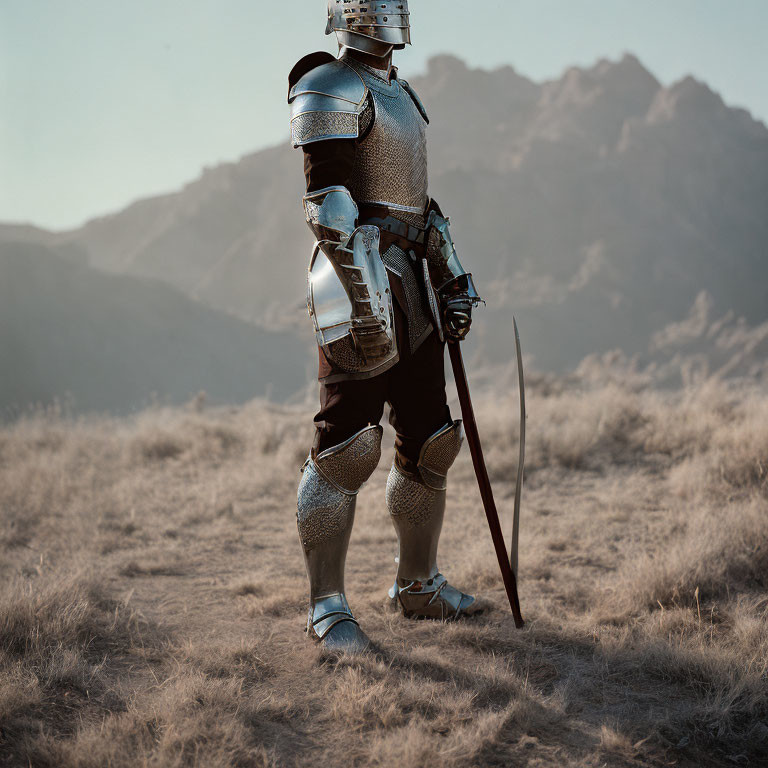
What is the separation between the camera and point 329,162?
2557 millimetres

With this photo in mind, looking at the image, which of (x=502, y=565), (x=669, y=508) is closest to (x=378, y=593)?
(x=502, y=565)

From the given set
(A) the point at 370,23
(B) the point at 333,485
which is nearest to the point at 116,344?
(B) the point at 333,485

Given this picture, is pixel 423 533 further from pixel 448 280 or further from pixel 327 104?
pixel 327 104

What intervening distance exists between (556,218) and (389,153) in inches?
1741

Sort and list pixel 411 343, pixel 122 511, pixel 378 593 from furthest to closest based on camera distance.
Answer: pixel 122 511, pixel 378 593, pixel 411 343

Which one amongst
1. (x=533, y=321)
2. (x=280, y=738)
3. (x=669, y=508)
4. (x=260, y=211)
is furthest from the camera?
(x=260, y=211)

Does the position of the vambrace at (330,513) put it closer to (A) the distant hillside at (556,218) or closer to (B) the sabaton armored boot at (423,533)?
(B) the sabaton armored boot at (423,533)

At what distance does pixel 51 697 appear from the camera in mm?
2326

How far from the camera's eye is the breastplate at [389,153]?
269 centimetres

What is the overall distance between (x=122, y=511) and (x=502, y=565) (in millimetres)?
3187

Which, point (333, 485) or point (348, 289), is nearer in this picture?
point (348, 289)

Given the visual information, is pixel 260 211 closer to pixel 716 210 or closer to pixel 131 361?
pixel 131 361

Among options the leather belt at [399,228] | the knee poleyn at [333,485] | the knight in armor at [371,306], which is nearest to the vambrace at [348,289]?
the knight in armor at [371,306]

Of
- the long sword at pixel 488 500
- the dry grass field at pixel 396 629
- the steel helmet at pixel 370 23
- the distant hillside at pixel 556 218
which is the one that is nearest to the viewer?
the dry grass field at pixel 396 629
